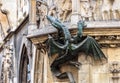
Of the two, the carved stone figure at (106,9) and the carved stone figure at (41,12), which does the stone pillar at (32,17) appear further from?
the carved stone figure at (106,9)

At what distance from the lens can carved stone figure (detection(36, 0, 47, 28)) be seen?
1531 centimetres

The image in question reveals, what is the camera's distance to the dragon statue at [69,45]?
45.7ft

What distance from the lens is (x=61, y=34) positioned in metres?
14.2

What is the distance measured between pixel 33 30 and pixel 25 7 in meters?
6.48

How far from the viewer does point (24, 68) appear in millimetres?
22078

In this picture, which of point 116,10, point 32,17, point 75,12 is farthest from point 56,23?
point 32,17

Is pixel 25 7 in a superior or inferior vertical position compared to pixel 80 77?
superior

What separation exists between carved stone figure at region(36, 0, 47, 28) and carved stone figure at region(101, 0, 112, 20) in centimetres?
159

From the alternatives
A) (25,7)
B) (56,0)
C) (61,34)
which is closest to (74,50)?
(61,34)

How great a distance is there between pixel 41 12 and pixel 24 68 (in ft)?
22.3

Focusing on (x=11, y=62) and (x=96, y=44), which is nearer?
(x=96, y=44)

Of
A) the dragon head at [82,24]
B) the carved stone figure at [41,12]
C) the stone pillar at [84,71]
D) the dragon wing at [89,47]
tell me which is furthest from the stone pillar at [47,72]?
the dragon head at [82,24]

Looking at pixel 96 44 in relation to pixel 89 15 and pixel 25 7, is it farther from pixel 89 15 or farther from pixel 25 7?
pixel 25 7

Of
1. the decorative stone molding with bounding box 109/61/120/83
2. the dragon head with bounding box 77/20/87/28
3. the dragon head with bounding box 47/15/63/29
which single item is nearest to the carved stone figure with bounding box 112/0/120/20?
the dragon head with bounding box 77/20/87/28
